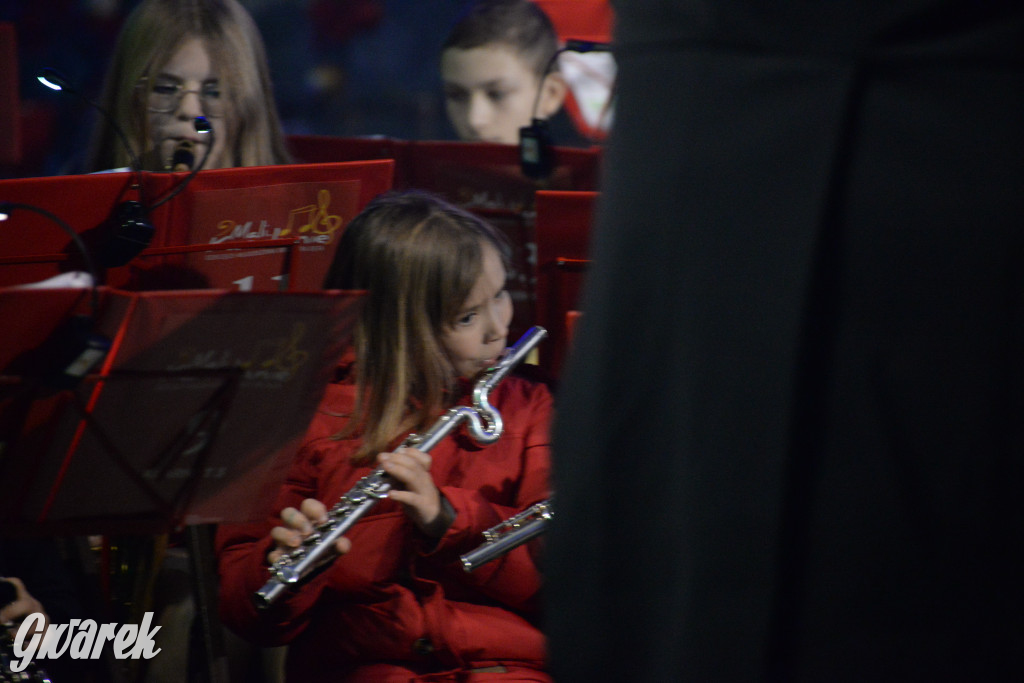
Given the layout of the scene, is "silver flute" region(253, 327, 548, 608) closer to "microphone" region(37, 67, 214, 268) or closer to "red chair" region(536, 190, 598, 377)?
"red chair" region(536, 190, 598, 377)

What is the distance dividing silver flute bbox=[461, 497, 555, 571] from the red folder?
0.28 metres

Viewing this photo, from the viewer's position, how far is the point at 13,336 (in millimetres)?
1086

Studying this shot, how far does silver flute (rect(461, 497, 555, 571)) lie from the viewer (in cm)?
129

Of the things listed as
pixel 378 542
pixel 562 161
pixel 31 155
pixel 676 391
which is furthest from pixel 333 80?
pixel 676 391

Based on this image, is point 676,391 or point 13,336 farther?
point 13,336

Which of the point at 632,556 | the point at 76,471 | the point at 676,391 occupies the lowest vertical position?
the point at 76,471

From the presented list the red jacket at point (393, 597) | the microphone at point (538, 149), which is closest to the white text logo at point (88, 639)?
the red jacket at point (393, 597)

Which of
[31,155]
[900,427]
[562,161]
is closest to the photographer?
[900,427]

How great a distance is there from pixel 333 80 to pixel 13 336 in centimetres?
383

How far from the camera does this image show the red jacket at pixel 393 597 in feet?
4.42

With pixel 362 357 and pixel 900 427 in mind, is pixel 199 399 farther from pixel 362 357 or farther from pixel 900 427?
pixel 900 427

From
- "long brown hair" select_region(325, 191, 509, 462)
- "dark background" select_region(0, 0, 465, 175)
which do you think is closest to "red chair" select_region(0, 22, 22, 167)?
"long brown hair" select_region(325, 191, 509, 462)

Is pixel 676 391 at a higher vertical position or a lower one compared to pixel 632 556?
higher

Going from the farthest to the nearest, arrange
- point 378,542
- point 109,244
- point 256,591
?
point 109,244
point 378,542
point 256,591
